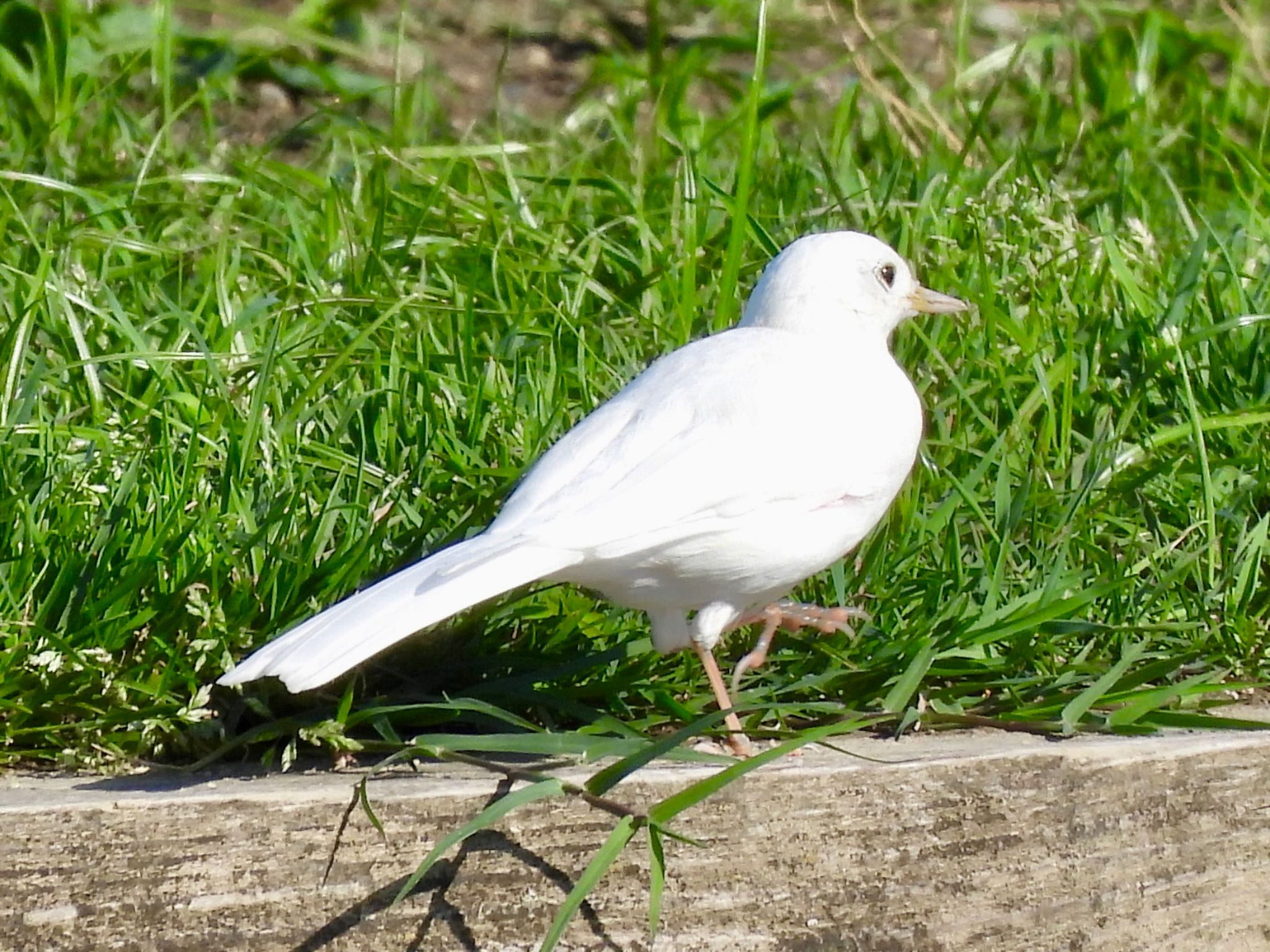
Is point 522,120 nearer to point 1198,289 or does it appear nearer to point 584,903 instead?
point 1198,289

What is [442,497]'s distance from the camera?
3.06 m

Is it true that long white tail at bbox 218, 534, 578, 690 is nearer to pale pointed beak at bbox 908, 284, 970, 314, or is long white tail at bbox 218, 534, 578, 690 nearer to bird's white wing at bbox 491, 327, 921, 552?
bird's white wing at bbox 491, 327, 921, 552

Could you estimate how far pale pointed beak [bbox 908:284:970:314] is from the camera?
9.88 feet

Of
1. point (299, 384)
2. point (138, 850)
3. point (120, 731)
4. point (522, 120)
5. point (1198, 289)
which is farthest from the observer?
point (522, 120)

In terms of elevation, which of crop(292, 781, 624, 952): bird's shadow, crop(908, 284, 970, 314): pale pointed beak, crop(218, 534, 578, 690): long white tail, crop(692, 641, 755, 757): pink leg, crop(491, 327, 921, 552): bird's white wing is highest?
crop(908, 284, 970, 314): pale pointed beak

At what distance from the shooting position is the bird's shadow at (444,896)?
2311 millimetres

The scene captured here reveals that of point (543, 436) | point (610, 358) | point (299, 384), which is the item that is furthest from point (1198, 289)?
point (299, 384)

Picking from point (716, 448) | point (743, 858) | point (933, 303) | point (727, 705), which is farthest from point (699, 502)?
point (933, 303)

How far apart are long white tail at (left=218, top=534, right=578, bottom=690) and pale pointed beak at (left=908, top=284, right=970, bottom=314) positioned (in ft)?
3.14

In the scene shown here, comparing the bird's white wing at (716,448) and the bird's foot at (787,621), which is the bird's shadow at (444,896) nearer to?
the bird's white wing at (716,448)

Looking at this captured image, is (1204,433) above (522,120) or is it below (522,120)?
below

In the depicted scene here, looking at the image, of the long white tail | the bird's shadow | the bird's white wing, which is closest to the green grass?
the bird's white wing

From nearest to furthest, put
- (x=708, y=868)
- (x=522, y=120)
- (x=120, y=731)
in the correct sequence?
(x=708, y=868) → (x=120, y=731) → (x=522, y=120)

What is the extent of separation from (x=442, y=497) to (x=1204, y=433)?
152 centimetres
